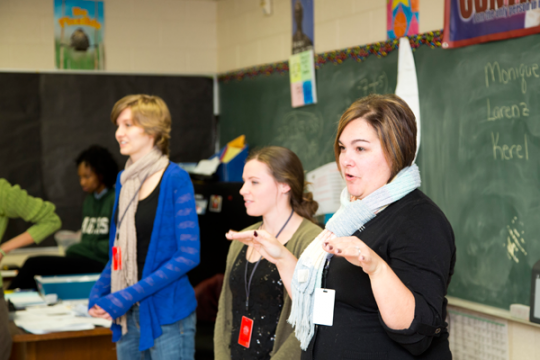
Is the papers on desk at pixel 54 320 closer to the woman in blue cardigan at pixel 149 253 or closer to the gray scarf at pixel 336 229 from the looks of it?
the woman in blue cardigan at pixel 149 253

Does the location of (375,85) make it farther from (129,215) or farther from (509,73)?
(129,215)

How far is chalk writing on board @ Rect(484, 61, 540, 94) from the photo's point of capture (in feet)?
7.02

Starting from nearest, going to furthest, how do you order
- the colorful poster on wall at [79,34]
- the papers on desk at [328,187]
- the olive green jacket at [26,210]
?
the olive green jacket at [26,210]
the papers on desk at [328,187]
the colorful poster on wall at [79,34]

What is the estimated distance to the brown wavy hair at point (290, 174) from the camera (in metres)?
1.96

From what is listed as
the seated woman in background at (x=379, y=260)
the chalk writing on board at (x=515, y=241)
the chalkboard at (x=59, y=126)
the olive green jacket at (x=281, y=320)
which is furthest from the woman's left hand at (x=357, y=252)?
the chalkboard at (x=59, y=126)

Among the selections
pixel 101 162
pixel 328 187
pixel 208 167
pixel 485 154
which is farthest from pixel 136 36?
pixel 485 154

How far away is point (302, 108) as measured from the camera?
3613mm

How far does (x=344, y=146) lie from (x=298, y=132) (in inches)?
91.5

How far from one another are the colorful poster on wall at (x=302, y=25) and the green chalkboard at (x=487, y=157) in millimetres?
994

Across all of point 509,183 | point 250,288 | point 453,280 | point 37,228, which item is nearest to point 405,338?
point 250,288

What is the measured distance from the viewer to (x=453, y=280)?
8.38 ft

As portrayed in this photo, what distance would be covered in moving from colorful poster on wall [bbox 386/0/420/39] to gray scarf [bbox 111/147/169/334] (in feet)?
4.47

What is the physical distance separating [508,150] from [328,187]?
1.17 metres

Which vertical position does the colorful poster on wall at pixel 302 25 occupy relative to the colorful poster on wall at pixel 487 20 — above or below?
above
